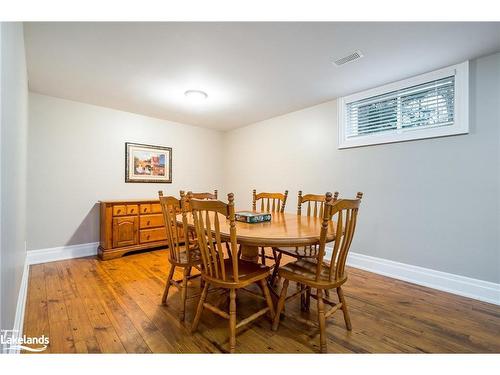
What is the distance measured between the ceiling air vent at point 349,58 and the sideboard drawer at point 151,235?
2966 millimetres

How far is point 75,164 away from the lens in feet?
10.8

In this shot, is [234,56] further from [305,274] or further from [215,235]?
[305,274]

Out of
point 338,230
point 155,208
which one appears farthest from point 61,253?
point 338,230

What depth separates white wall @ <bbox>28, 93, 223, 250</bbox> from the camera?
302 centimetres

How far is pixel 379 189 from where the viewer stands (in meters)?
2.81

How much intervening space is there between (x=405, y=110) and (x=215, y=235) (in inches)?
100

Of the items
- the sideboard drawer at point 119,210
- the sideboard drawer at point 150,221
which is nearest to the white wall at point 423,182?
the sideboard drawer at point 150,221

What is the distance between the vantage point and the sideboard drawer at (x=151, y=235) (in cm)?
340

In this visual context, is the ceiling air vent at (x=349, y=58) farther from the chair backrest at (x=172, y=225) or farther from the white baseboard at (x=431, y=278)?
the white baseboard at (x=431, y=278)

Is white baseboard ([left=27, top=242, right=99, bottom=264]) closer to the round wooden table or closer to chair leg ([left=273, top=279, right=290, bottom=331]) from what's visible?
the round wooden table

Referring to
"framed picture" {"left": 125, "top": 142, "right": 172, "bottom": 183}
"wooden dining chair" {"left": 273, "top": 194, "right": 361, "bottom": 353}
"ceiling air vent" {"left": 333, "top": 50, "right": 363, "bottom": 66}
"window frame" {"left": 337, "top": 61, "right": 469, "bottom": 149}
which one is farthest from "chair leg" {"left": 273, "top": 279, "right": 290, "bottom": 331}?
"framed picture" {"left": 125, "top": 142, "right": 172, "bottom": 183}
